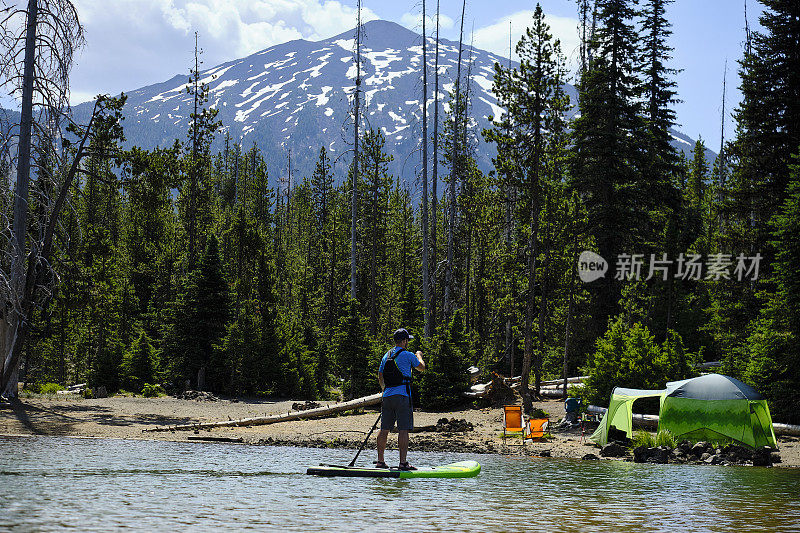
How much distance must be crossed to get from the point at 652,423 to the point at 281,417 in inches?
460

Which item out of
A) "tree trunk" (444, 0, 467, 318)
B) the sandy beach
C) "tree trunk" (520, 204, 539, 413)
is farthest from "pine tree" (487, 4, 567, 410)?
"tree trunk" (444, 0, 467, 318)

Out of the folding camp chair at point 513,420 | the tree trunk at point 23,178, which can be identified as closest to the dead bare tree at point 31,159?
the tree trunk at point 23,178

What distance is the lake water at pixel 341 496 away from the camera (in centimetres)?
774

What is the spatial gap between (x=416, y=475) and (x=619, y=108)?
30171mm

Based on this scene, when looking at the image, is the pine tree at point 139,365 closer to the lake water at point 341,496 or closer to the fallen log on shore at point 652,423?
the lake water at point 341,496

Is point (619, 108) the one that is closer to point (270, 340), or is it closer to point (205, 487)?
point (270, 340)

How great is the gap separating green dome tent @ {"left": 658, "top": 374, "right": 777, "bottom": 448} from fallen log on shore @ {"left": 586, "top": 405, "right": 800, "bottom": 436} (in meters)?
2.36

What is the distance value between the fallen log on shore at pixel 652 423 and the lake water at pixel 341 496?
6.49 m

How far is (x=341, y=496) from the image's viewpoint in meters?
9.69

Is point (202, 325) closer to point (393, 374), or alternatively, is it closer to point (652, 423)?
point (652, 423)

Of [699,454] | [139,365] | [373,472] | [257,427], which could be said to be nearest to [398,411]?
[373,472]

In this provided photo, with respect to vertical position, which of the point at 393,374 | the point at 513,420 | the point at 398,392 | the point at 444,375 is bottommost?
the point at 513,420

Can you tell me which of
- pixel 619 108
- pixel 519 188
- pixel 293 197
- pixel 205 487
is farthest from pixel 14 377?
pixel 293 197

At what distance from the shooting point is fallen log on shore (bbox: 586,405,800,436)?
21.1 meters
